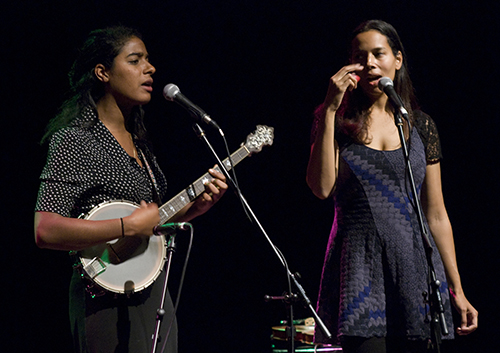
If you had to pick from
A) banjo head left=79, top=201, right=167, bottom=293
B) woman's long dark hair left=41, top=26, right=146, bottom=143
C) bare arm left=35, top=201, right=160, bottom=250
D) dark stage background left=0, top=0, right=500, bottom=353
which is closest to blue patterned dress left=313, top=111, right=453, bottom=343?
banjo head left=79, top=201, right=167, bottom=293

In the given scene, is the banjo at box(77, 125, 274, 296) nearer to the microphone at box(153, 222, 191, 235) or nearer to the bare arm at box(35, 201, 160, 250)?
the bare arm at box(35, 201, 160, 250)

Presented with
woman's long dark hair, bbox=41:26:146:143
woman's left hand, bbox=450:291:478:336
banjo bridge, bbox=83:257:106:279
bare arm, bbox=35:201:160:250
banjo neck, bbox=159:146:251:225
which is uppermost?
woman's long dark hair, bbox=41:26:146:143

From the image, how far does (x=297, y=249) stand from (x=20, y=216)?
7.38 feet

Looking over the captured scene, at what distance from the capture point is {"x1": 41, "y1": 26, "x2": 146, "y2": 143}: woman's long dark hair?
246 cm

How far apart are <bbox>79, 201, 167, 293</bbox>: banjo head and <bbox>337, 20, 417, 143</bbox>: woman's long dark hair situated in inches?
40.7

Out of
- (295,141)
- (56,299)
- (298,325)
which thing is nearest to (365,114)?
(298,325)

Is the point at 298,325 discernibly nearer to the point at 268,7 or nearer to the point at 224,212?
the point at 224,212

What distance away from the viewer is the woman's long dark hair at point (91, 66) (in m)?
Answer: 2.46

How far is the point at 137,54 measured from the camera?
Result: 2.53m

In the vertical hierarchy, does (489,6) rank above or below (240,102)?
above

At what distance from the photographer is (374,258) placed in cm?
188

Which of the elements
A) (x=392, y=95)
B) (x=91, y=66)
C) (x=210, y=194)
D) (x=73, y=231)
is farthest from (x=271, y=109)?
(x=73, y=231)

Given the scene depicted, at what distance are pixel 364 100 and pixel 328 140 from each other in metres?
0.38

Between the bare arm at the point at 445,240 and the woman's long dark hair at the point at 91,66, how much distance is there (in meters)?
1.48
